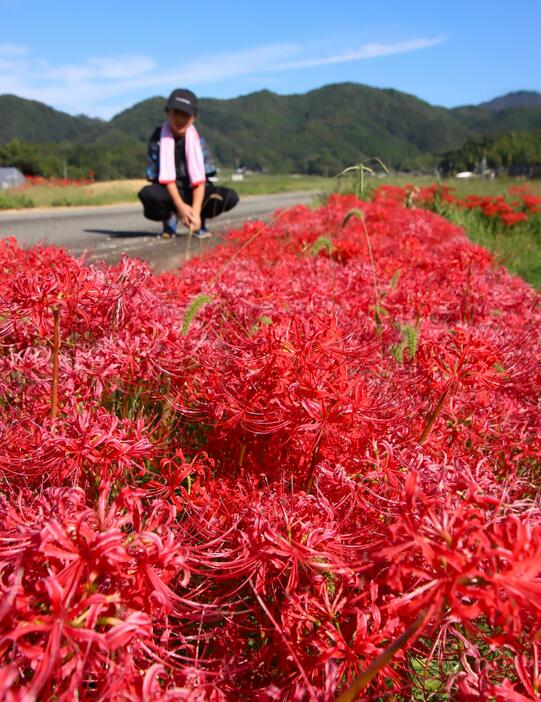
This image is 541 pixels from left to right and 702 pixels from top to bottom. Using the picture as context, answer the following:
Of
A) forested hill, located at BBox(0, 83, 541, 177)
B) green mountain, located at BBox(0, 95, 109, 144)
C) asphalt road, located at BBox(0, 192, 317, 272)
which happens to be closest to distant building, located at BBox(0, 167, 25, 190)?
asphalt road, located at BBox(0, 192, 317, 272)

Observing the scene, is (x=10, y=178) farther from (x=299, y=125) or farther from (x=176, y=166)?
(x=299, y=125)

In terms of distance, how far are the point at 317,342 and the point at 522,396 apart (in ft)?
3.54

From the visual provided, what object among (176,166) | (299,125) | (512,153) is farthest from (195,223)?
(299,125)

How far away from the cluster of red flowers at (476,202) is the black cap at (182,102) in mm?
3034

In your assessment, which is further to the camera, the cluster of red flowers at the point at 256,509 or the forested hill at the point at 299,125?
the forested hill at the point at 299,125

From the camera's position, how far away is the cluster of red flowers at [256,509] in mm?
629

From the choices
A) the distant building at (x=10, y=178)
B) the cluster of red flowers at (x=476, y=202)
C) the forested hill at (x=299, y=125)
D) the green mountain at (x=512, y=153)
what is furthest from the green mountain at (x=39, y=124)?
the cluster of red flowers at (x=476, y=202)

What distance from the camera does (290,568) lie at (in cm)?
86

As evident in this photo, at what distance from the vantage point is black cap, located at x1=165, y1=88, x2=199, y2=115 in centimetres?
638

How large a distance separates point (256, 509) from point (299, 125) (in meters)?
167

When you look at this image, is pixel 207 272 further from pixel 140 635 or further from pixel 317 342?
pixel 140 635

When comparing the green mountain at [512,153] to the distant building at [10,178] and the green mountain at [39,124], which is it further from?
the green mountain at [39,124]

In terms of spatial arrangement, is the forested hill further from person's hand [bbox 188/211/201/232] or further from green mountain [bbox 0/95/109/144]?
person's hand [bbox 188/211/201/232]

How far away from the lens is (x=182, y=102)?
639 cm
